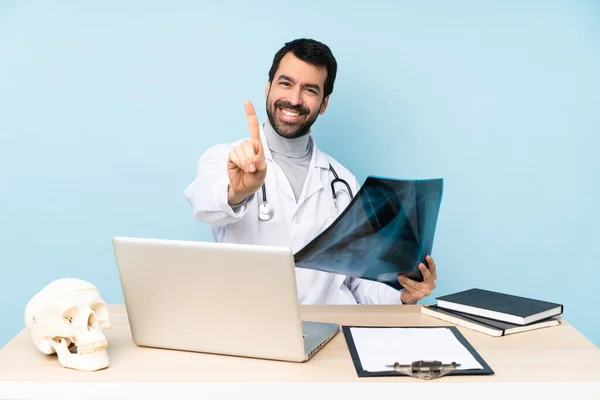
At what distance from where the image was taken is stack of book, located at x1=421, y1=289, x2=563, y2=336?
1.67 metres

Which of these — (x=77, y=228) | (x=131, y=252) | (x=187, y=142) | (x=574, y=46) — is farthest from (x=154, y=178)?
(x=574, y=46)

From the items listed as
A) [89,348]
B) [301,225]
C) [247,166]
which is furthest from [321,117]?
[89,348]

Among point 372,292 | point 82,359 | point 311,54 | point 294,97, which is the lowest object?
point 372,292

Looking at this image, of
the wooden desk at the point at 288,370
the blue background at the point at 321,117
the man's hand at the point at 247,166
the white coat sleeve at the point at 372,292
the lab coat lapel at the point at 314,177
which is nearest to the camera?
the wooden desk at the point at 288,370

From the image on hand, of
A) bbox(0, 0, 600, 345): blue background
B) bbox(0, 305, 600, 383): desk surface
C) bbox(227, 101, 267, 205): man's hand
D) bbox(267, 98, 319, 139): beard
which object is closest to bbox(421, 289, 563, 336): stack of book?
bbox(0, 305, 600, 383): desk surface

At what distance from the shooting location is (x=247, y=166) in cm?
179

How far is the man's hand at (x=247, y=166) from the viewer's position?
178 centimetres

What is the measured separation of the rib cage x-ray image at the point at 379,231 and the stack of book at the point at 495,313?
0.51 feet

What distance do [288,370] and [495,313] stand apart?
629mm

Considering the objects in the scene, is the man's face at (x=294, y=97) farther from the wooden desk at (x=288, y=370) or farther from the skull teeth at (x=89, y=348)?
the skull teeth at (x=89, y=348)

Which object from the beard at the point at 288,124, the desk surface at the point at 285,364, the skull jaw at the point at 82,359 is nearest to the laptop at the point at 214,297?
the desk surface at the point at 285,364

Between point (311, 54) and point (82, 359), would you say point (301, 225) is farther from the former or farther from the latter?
point (82, 359)

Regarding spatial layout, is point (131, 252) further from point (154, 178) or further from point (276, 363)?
A: point (154, 178)

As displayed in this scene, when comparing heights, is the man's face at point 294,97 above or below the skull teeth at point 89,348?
above
